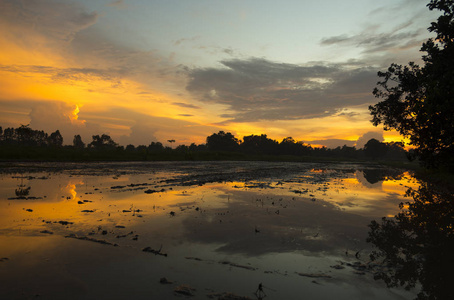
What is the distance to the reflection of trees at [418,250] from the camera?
6.46 meters

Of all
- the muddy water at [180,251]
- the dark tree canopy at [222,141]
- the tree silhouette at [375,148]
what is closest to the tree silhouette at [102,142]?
the dark tree canopy at [222,141]

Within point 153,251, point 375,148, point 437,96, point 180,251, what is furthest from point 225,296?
point 375,148

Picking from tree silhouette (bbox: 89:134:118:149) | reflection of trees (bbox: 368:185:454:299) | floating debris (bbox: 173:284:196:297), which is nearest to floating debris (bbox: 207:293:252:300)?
floating debris (bbox: 173:284:196:297)

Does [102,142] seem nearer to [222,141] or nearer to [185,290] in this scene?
[222,141]

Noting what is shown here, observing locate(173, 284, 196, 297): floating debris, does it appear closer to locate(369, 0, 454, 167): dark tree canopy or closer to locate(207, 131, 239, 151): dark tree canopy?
locate(369, 0, 454, 167): dark tree canopy

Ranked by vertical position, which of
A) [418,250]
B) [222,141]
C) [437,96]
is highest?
[222,141]

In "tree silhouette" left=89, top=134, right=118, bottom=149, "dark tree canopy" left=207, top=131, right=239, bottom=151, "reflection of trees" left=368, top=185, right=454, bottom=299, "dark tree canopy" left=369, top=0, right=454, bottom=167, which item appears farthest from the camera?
"dark tree canopy" left=207, top=131, right=239, bottom=151

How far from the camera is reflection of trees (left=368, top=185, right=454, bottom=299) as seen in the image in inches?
255

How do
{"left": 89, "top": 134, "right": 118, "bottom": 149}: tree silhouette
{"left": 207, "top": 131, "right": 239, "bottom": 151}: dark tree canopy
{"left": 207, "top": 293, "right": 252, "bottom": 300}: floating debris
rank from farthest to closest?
{"left": 207, "top": 131, "right": 239, "bottom": 151}: dark tree canopy → {"left": 89, "top": 134, "right": 118, "bottom": 149}: tree silhouette → {"left": 207, "top": 293, "right": 252, "bottom": 300}: floating debris

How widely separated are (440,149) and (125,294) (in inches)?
871

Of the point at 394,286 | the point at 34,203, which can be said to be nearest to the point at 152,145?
the point at 34,203

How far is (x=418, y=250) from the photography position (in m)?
8.81

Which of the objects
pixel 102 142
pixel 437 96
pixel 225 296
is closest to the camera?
pixel 225 296

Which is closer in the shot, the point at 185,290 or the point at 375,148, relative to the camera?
the point at 185,290
